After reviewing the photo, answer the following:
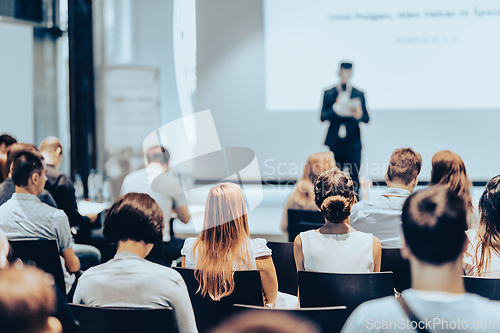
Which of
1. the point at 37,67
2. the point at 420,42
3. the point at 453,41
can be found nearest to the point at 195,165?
the point at 37,67

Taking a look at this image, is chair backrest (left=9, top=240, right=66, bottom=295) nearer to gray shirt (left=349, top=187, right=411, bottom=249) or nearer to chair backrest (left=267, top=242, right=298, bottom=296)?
chair backrest (left=267, top=242, right=298, bottom=296)

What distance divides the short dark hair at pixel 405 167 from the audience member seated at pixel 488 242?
589 millimetres

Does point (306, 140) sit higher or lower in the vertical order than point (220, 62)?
lower

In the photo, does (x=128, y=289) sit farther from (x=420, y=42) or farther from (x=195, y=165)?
(x=420, y=42)

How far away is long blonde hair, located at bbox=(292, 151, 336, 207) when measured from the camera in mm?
3143

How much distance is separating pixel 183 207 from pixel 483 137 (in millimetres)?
3553

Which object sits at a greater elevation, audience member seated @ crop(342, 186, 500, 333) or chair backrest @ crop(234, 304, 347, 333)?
audience member seated @ crop(342, 186, 500, 333)

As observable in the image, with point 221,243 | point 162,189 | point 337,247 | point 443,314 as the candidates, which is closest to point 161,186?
point 162,189

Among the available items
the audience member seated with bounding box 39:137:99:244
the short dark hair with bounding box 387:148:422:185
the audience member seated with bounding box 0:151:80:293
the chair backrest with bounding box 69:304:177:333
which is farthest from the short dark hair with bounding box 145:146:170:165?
the chair backrest with bounding box 69:304:177:333

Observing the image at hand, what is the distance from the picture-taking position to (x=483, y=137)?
4812mm

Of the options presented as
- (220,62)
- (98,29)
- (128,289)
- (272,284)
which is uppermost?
(98,29)

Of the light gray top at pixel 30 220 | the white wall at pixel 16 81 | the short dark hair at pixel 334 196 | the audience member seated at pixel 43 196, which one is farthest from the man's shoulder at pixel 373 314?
the white wall at pixel 16 81

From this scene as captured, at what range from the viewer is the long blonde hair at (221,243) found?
166 centimetres

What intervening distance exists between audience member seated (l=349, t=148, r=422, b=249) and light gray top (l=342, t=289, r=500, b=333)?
4.72ft
